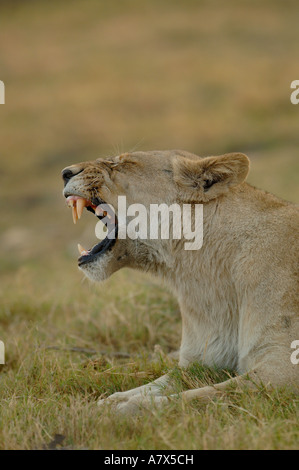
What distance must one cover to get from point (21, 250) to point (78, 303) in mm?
5695

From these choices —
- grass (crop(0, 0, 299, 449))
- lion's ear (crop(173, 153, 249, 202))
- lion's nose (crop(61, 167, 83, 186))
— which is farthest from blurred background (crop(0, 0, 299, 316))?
lion's ear (crop(173, 153, 249, 202))

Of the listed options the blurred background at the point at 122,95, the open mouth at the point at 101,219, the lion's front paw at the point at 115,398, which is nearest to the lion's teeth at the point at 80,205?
the open mouth at the point at 101,219

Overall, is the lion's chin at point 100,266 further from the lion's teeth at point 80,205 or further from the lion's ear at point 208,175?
the lion's ear at point 208,175

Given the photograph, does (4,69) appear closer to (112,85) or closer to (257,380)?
(112,85)

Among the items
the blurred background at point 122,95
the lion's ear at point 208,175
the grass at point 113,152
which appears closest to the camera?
the grass at point 113,152

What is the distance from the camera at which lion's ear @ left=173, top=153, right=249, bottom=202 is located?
13.9 ft

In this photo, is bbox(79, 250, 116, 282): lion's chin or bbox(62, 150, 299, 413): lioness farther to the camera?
bbox(79, 250, 116, 282): lion's chin

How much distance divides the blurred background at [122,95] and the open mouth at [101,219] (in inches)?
122

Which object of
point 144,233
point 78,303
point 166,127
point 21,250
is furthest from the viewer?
point 166,127

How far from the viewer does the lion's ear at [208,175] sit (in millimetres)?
4238

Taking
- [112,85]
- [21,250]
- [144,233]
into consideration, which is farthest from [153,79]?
[144,233]

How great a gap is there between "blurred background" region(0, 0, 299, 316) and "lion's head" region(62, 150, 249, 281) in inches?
124

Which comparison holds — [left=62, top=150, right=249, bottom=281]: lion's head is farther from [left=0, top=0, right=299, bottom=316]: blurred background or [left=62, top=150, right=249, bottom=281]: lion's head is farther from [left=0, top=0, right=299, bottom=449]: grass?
[left=0, top=0, right=299, bottom=316]: blurred background

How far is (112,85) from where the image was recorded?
24.1 m
